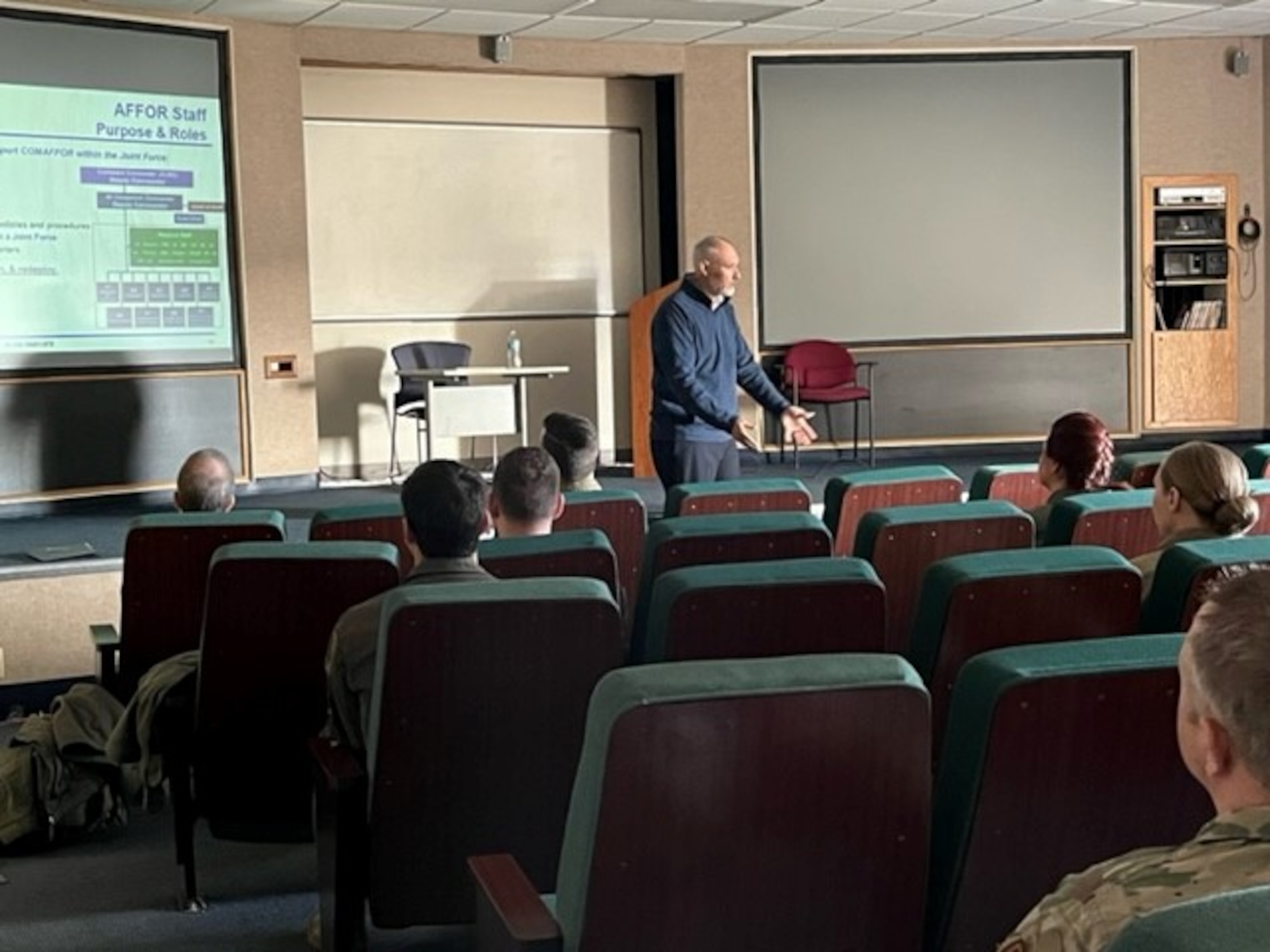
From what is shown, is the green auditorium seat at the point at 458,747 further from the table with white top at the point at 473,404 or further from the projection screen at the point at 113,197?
the table with white top at the point at 473,404

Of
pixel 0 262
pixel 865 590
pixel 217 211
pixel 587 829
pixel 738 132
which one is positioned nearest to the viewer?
pixel 587 829

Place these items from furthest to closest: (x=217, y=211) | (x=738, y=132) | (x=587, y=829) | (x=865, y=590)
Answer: (x=738, y=132)
(x=217, y=211)
(x=865, y=590)
(x=587, y=829)

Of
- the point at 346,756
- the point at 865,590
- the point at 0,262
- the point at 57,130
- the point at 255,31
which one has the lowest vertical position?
the point at 346,756

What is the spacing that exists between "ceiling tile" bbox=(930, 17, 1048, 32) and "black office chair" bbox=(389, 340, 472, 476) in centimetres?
381

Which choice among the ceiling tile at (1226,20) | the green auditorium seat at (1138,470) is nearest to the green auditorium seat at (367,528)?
the green auditorium seat at (1138,470)

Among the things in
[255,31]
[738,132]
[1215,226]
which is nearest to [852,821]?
[255,31]

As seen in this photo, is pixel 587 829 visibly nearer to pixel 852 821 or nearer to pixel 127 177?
pixel 852 821

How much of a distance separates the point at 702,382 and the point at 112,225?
4.52 metres

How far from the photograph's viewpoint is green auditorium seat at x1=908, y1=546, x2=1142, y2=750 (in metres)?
2.82

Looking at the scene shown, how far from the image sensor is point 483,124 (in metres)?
11.3

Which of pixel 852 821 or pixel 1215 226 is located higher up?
pixel 1215 226

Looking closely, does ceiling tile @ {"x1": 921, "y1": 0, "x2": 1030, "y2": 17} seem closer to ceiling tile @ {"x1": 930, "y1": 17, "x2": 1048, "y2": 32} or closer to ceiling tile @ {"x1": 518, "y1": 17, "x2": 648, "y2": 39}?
ceiling tile @ {"x1": 930, "y1": 17, "x2": 1048, "y2": 32}

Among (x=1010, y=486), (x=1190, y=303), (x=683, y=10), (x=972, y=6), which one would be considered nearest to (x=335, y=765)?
(x=1010, y=486)

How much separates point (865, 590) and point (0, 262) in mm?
7260
